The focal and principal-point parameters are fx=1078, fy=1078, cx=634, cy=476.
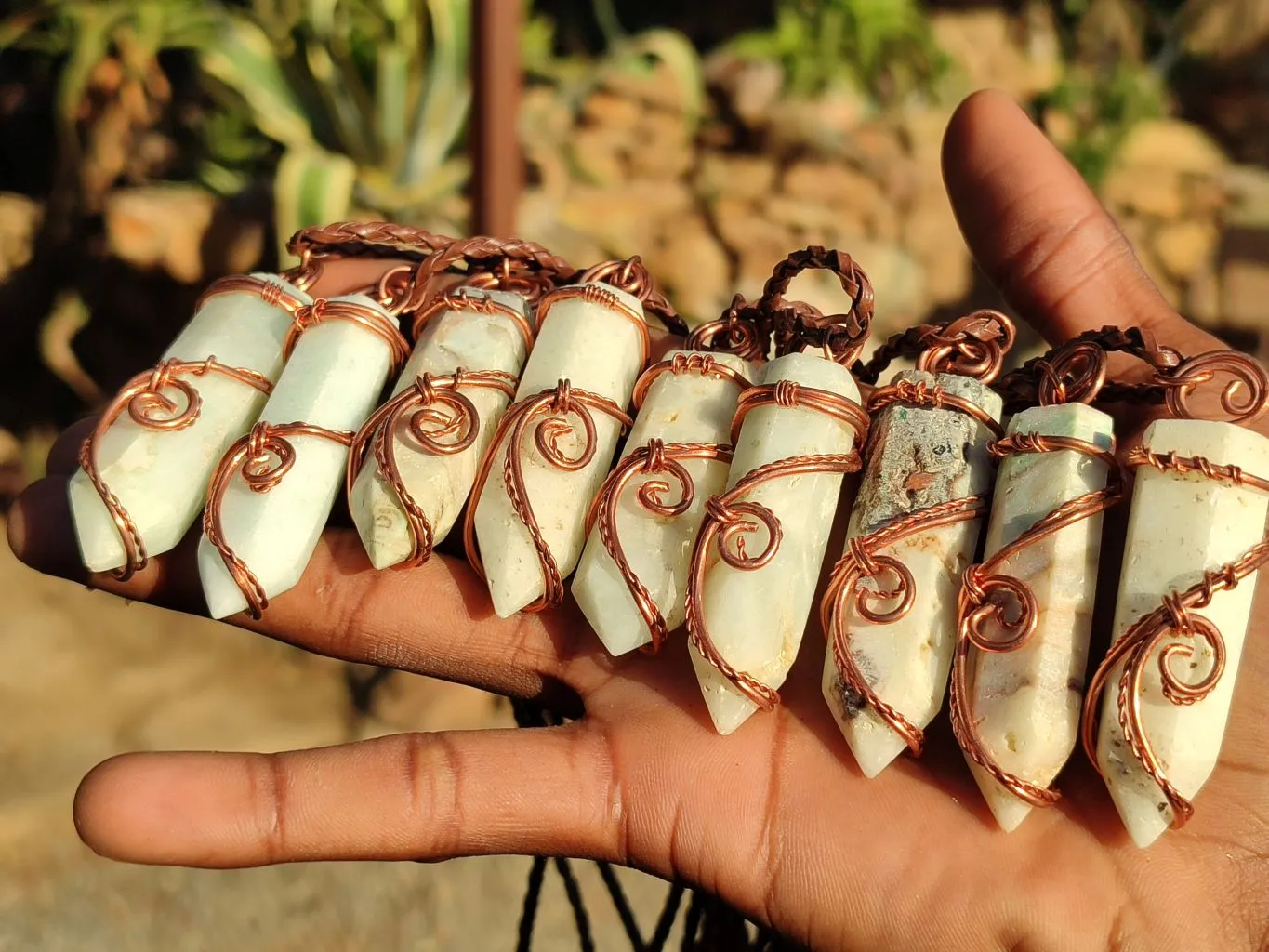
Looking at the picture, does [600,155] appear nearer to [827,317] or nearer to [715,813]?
[827,317]

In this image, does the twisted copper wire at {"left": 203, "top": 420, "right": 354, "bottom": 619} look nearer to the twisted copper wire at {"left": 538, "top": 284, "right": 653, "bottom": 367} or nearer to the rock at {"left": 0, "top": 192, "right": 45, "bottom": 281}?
the twisted copper wire at {"left": 538, "top": 284, "right": 653, "bottom": 367}

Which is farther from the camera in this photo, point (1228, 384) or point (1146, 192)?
point (1146, 192)

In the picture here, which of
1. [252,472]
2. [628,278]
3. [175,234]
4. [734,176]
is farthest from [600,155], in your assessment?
[252,472]

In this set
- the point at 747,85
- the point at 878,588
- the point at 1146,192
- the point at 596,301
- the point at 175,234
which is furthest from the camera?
the point at 1146,192

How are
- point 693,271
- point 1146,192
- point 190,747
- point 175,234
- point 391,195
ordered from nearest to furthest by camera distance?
point 190,747, point 175,234, point 391,195, point 693,271, point 1146,192

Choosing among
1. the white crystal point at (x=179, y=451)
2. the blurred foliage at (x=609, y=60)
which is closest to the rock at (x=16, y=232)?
the blurred foliage at (x=609, y=60)

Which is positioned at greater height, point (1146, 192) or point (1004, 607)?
point (1146, 192)

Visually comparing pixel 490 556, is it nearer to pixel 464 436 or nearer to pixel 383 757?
pixel 464 436
